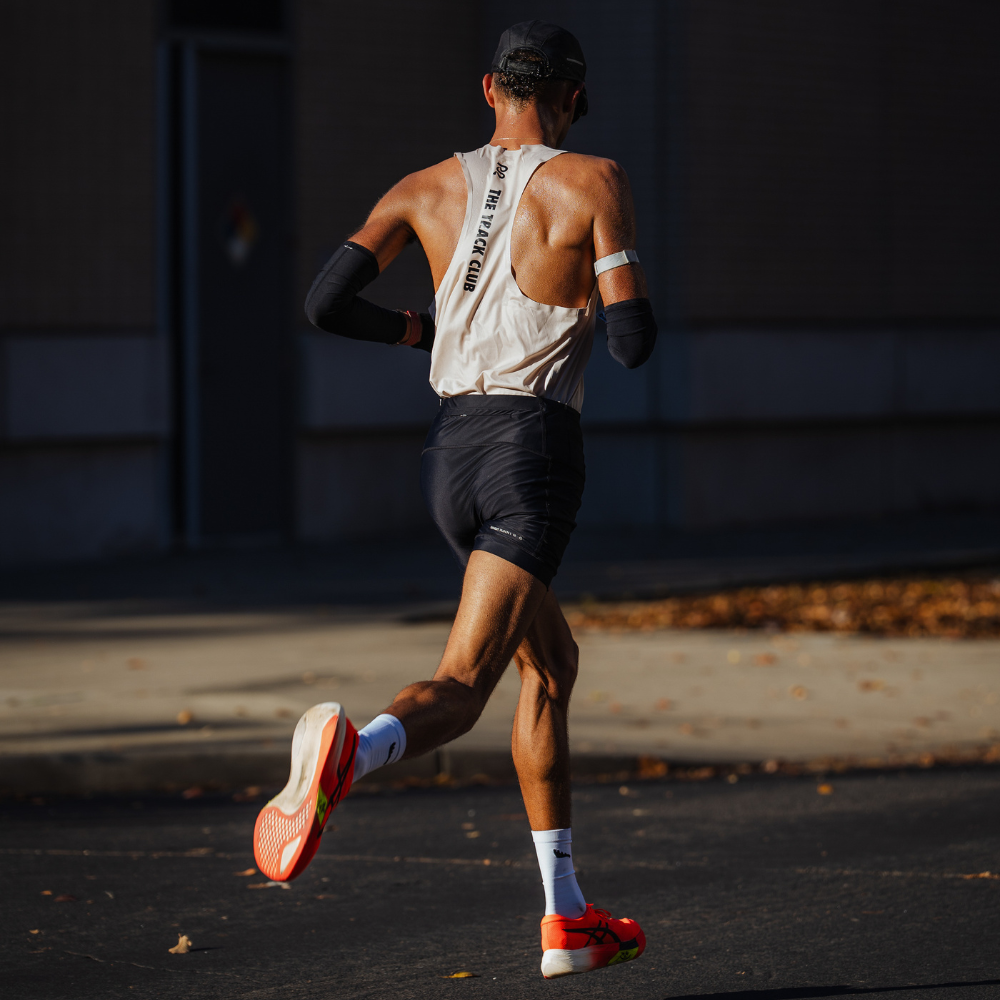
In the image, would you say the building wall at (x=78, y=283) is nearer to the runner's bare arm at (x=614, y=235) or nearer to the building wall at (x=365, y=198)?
the building wall at (x=365, y=198)

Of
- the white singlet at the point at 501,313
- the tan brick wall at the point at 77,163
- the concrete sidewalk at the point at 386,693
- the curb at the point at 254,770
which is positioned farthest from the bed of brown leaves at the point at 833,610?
the white singlet at the point at 501,313

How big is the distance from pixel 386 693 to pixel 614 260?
4986 mm

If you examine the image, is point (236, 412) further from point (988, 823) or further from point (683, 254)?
point (988, 823)

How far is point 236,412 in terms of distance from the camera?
15648 mm

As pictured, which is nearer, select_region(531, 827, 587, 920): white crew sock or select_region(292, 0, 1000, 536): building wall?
select_region(531, 827, 587, 920): white crew sock

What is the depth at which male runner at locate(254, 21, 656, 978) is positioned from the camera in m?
4.11

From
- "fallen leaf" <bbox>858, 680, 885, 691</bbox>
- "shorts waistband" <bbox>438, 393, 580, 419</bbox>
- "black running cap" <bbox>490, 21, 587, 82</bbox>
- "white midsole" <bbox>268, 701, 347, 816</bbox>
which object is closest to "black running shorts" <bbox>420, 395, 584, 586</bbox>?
"shorts waistband" <bbox>438, 393, 580, 419</bbox>

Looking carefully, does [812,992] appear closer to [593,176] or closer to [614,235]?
[614,235]

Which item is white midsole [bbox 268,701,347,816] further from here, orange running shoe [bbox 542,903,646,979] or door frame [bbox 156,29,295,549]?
door frame [bbox 156,29,295,549]

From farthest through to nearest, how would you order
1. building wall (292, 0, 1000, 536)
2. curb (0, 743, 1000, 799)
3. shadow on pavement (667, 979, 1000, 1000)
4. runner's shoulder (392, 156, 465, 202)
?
1. building wall (292, 0, 1000, 536)
2. curb (0, 743, 1000, 799)
3. shadow on pavement (667, 979, 1000, 1000)
4. runner's shoulder (392, 156, 465, 202)

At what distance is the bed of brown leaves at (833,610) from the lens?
37.6ft

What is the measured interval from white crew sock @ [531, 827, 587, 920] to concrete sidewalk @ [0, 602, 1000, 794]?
3.11m

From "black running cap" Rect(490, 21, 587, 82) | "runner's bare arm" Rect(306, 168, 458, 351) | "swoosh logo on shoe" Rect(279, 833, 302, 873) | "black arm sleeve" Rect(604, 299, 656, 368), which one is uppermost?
"black running cap" Rect(490, 21, 587, 82)

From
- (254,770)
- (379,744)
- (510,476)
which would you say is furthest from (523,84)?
(254,770)
